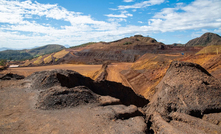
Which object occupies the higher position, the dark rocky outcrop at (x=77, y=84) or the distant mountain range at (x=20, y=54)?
the distant mountain range at (x=20, y=54)

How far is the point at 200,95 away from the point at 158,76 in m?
12.1

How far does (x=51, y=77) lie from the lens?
10523 mm

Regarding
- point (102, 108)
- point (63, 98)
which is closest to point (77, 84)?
point (63, 98)

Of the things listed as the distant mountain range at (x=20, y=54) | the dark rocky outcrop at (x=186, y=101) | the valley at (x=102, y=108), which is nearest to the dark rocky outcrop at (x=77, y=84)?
the valley at (x=102, y=108)

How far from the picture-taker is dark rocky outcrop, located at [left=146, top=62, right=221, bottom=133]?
7.08 metres

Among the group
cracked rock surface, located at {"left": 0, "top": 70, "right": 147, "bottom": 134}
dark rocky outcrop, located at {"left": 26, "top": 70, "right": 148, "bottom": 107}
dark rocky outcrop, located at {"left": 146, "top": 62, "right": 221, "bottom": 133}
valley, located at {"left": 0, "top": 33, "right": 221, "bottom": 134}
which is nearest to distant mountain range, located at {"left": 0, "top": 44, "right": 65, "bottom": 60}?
dark rocky outcrop, located at {"left": 26, "top": 70, "right": 148, "bottom": 107}

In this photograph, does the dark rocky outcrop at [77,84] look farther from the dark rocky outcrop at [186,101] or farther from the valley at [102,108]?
the dark rocky outcrop at [186,101]

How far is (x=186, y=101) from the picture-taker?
27.1 ft

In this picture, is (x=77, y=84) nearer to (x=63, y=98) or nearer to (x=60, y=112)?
(x=63, y=98)

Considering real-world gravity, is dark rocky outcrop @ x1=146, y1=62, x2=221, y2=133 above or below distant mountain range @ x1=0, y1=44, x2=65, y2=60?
below

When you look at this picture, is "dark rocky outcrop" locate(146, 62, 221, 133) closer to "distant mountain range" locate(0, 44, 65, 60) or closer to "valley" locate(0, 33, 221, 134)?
"valley" locate(0, 33, 221, 134)

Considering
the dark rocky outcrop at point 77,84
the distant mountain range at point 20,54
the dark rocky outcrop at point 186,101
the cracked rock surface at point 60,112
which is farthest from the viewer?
→ the distant mountain range at point 20,54

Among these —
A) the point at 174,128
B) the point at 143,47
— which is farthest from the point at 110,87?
the point at 143,47

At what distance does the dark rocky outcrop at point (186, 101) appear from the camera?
708cm
